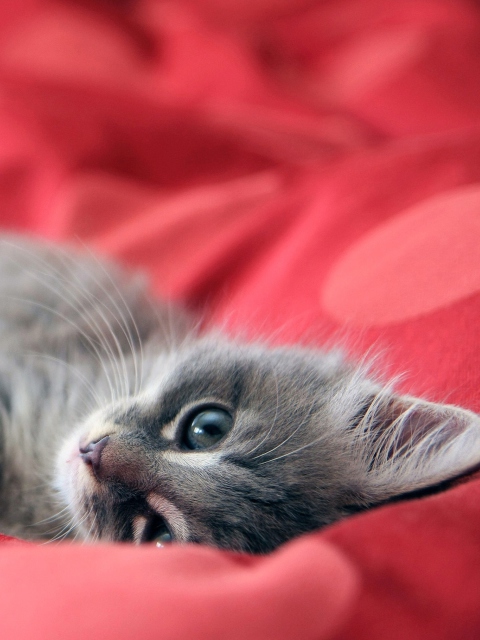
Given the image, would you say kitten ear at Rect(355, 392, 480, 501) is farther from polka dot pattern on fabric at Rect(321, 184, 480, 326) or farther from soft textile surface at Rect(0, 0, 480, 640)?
polka dot pattern on fabric at Rect(321, 184, 480, 326)

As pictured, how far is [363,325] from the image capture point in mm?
1106

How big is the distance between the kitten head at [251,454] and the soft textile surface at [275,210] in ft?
0.31

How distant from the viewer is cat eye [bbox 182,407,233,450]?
902mm

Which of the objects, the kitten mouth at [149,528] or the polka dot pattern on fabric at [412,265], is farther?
the polka dot pattern on fabric at [412,265]

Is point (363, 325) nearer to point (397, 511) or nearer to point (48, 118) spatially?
point (397, 511)

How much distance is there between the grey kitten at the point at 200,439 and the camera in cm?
79

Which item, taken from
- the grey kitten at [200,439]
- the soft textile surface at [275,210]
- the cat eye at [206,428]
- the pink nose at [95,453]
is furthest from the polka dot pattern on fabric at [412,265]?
the pink nose at [95,453]

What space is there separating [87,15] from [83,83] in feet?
1.12

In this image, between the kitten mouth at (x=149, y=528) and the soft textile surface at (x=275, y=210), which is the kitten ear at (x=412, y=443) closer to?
the soft textile surface at (x=275, y=210)

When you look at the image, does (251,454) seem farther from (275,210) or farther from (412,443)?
(275,210)

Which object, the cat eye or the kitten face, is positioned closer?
the kitten face

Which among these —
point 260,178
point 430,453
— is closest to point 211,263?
point 260,178

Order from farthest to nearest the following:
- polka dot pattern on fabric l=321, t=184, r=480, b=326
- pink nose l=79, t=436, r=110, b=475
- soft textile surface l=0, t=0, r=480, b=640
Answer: polka dot pattern on fabric l=321, t=184, r=480, b=326 < pink nose l=79, t=436, r=110, b=475 < soft textile surface l=0, t=0, r=480, b=640

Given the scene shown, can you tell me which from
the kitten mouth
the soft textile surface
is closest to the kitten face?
the kitten mouth
